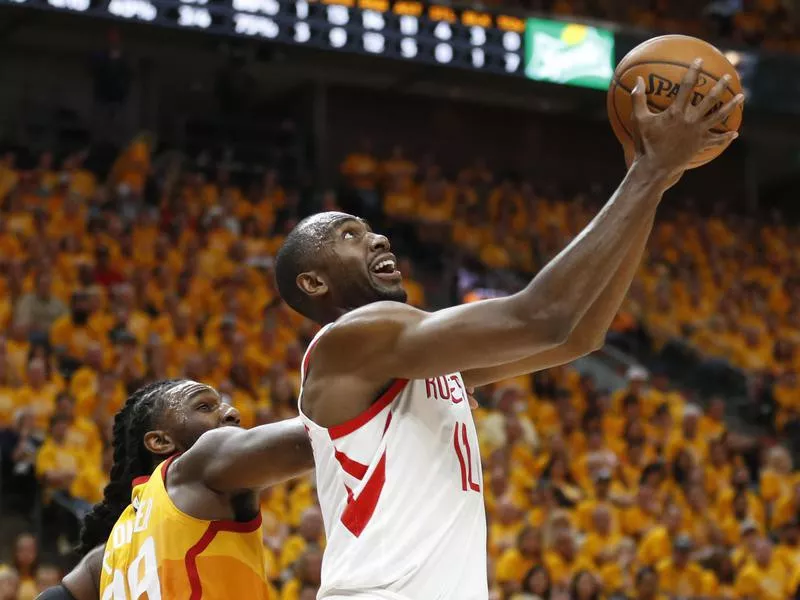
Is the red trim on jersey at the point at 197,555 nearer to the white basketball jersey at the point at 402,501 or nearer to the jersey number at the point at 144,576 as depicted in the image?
the jersey number at the point at 144,576

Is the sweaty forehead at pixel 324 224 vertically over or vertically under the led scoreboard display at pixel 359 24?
under

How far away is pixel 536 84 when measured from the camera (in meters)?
17.7

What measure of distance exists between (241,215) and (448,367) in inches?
456

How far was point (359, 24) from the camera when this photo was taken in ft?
47.9

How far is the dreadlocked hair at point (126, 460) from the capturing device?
415 centimetres

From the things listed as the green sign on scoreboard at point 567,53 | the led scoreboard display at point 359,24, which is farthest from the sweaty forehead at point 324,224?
the green sign on scoreboard at point 567,53

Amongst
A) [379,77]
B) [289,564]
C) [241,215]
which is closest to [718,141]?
[289,564]

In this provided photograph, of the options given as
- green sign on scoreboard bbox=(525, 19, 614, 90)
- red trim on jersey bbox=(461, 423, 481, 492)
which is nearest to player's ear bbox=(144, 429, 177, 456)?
red trim on jersey bbox=(461, 423, 481, 492)

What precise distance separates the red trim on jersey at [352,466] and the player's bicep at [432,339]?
194 millimetres

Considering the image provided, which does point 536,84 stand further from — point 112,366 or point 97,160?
point 112,366

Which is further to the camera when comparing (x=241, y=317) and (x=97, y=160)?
(x=97, y=160)

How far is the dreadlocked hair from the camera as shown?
415 cm

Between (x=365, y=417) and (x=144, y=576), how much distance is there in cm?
103

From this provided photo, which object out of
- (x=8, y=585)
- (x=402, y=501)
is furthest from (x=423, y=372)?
(x=8, y=585)
